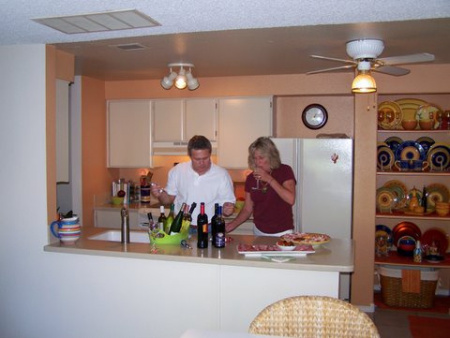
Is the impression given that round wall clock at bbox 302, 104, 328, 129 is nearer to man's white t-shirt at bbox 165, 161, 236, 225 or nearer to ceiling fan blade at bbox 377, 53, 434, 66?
ceiling fan blade at bbox 377, 53, 434, 66

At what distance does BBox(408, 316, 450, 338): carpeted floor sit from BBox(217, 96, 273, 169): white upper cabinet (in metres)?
2.28

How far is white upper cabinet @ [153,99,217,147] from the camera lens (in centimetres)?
526

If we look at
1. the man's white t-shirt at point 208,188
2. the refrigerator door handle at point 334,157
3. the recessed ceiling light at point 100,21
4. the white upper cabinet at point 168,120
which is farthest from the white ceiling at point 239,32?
the man's white t-shirt at point 208,188

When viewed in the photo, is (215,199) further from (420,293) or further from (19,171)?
(420,293)

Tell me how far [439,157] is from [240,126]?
211 centimetres

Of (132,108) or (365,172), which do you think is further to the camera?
(132,108)

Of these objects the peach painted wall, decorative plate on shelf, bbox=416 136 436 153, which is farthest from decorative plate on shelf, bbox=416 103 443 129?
the peach painted wall

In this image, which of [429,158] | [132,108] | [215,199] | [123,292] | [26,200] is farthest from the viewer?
[132,108]

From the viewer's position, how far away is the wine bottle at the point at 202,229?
10.0 feet

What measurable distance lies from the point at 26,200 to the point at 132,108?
2331 mm

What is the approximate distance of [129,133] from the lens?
554cm

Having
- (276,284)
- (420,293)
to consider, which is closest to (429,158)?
(420,293)

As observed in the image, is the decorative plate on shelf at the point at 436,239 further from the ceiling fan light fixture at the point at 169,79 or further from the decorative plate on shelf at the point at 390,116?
the ceiling fan light fixture at the point at 169,79

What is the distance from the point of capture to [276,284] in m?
2.87
